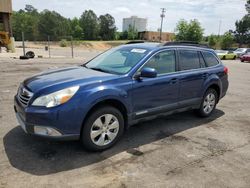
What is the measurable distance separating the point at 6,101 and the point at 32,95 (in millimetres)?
3339

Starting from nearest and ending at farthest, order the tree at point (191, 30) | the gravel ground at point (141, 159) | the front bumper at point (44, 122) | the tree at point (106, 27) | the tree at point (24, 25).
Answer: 1. the gravel ground at point (141, 159)
2. the front bumper at point (44, 122)
3. the tree at point (191, 30)
4. the tree at point (24, 25)
5. the tree at point (106, 27)

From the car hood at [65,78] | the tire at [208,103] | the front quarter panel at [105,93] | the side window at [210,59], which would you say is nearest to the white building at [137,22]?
the side window at [210,59]

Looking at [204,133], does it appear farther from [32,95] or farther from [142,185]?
[32,95]

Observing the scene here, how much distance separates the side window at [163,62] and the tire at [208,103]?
1391 millimetres

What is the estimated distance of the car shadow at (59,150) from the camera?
3.75 m

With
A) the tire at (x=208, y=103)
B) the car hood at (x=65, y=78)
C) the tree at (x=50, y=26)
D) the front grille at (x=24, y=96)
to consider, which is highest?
the tree at (x=50, y=26)

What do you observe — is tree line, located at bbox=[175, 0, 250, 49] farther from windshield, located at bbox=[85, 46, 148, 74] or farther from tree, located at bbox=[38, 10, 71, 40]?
windshield, located at bbox=[85, 46, 148, 74]

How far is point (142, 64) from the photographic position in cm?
470

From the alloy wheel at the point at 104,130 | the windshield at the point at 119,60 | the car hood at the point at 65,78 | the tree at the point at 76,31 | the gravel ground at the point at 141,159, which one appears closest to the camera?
the gravel ground at the point at 141,159

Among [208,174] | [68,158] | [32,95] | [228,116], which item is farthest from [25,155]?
[228,116]

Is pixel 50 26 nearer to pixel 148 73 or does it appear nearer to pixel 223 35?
pixel 223 35

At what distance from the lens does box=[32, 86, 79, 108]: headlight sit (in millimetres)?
Result: 3768

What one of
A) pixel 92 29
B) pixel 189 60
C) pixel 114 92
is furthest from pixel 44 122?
pixel 92 29

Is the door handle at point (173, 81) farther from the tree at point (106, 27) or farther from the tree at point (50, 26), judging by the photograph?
the tree at point (106, 27)
